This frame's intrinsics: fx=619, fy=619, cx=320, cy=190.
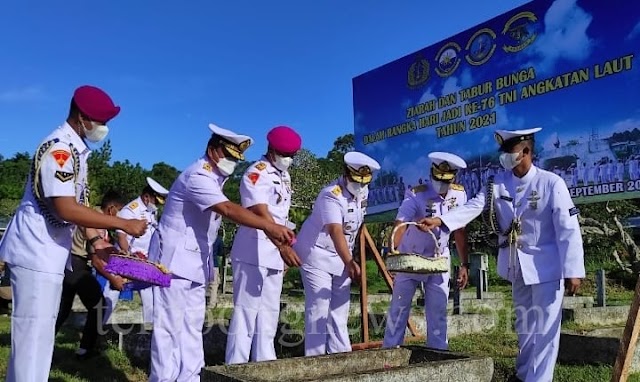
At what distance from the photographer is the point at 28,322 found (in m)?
3.38

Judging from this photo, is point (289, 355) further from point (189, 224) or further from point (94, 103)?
point (94, 103)

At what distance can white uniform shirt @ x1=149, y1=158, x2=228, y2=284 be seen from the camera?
14.2ft

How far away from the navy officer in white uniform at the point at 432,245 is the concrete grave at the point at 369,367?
47.6 inches

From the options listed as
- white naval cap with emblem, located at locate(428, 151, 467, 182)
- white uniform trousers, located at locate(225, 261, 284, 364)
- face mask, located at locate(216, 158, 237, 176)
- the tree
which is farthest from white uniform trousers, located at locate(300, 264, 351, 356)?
the tree

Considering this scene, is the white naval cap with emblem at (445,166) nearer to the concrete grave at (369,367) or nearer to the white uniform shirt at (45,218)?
the concrete grave at (369,367)

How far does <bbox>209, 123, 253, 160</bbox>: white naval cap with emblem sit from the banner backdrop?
3580 mm

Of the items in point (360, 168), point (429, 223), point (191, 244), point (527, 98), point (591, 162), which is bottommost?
point (191, 244)

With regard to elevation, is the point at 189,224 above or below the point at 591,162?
below

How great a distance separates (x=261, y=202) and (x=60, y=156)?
1.78 metres

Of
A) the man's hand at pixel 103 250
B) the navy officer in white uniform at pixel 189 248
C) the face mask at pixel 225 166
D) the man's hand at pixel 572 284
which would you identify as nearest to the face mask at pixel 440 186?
the man's hand at pixel 572 284

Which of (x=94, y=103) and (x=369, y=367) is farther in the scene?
(x=369, y=367)

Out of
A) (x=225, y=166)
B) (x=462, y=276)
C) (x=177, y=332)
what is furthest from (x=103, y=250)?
(x=462, y=276)

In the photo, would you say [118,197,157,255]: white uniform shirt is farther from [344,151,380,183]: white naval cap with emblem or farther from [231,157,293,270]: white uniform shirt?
[344,151,380,183]: white naval cap with emblem

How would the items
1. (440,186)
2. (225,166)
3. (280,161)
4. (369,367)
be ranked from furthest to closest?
1. (440,186)
2. (280,161)
3. (225,166)
4. (369,367)
